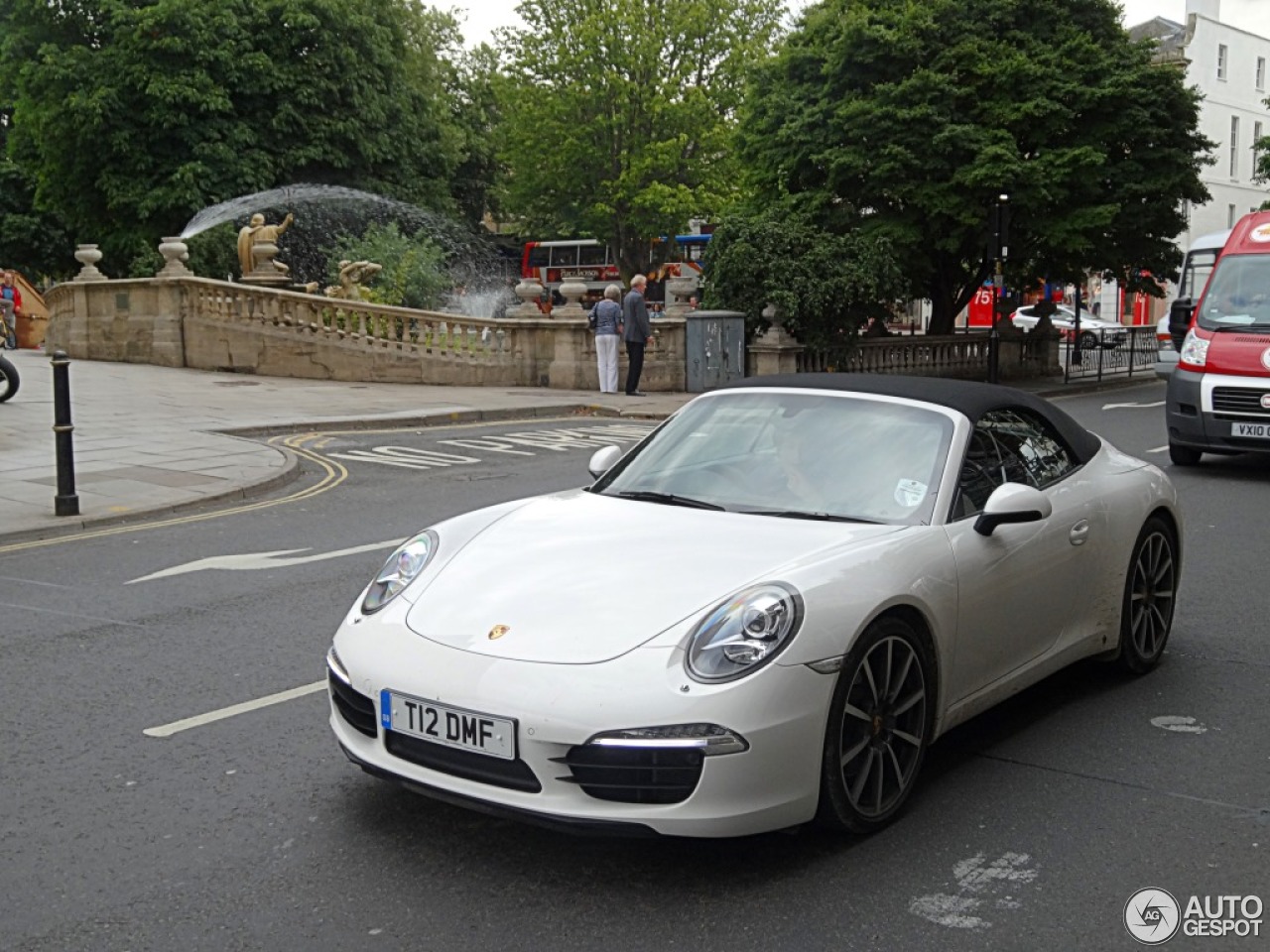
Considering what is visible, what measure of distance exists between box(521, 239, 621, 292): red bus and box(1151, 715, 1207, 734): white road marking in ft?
183

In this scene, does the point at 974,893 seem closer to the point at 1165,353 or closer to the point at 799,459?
the point at 799,459

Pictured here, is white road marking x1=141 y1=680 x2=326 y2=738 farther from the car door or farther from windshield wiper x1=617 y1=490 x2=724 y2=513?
the car door

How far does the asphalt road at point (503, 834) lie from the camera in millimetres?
3594

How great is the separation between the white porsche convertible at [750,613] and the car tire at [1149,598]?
0.05 m

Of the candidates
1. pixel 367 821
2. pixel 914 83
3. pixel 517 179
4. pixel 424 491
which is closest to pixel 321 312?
pixel 914 83

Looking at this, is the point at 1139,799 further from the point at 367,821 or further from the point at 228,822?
the point at 228,822

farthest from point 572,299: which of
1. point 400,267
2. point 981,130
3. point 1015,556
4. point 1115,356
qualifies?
point 1015,556

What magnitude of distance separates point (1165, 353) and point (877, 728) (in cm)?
2686

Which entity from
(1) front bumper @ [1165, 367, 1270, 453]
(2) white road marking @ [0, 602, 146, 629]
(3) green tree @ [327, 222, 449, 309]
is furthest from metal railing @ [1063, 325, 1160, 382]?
(2) white road marking @ [0, 602, 146, 629]

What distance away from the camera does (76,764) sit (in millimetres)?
4867

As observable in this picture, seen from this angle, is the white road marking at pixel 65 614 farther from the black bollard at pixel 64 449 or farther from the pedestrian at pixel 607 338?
the pedestrian at pixel 607 338

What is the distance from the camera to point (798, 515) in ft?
15.8

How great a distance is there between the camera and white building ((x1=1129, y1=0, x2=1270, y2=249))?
66438 mm

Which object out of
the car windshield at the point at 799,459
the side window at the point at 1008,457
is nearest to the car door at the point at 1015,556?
the side window at the point at 1008,457
